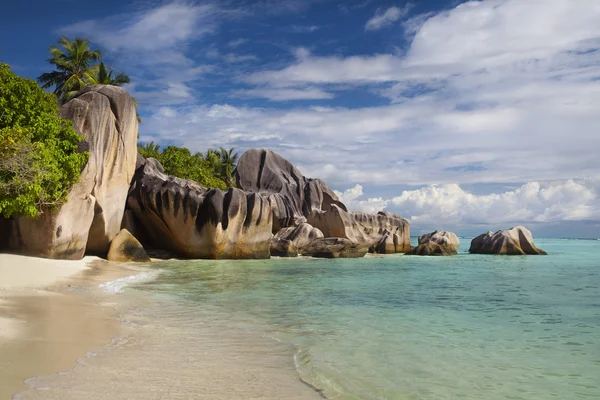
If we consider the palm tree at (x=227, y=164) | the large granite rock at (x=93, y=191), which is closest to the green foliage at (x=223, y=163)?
the palm tree at (x=227, y=164)

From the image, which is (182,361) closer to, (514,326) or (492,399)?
(492,399)

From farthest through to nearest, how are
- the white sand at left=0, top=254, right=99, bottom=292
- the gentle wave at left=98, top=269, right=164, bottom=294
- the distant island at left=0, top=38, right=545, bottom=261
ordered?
the distant island at left=0, top=38, right=545, bottom=261, the gentle wave at left=98, top=269, right=164, bottom=294, the white sand at left=0, top=254, right=99, bottom=292

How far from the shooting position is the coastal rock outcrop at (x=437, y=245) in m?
40.2

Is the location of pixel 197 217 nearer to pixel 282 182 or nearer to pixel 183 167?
pixel 183 167

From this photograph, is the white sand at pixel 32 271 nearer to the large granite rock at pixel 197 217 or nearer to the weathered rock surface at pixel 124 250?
the weathered rock surface at pixel 124 250

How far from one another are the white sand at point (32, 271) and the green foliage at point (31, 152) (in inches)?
62.3

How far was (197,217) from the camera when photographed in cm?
2706

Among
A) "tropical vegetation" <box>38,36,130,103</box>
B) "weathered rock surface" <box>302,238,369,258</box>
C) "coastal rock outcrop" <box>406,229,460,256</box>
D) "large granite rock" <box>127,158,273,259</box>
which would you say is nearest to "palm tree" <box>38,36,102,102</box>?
"tropical vegetation" <box>38,36,130,103</box>

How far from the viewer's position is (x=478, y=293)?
15.5 meters

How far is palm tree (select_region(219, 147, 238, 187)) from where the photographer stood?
59.2 m

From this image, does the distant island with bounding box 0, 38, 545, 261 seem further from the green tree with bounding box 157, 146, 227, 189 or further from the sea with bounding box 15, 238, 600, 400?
the sea with bounding box 15, 238, 600, 400

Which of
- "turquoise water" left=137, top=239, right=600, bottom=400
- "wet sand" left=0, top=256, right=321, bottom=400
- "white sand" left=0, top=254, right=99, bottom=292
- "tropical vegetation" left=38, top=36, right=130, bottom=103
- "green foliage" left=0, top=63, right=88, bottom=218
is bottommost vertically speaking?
"turquoise water" left=137, top=239, right=600, bottom=400

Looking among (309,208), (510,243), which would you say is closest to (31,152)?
(309,208)

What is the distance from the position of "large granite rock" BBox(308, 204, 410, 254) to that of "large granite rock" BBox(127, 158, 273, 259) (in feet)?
35.3
